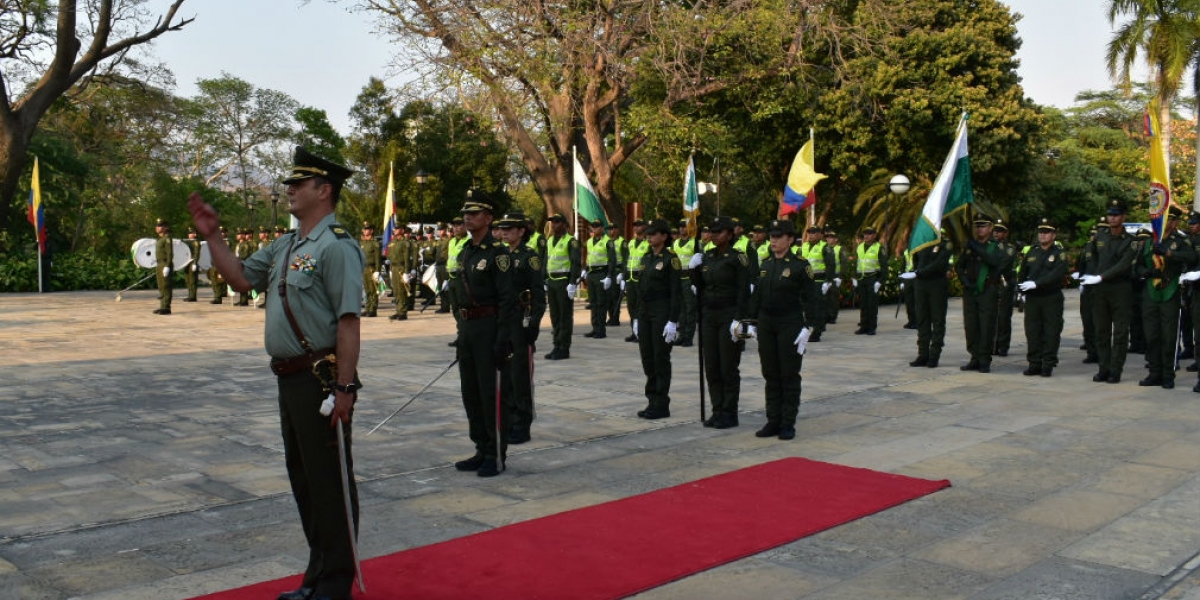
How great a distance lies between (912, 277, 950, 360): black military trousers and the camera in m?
13.8

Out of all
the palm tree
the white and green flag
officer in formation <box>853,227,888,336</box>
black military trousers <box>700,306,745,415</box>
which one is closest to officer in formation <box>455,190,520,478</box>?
black military trousers <box>700,306,745,415</box>

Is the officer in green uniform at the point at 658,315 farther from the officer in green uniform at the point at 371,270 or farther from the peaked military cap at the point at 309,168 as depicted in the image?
the officer in green uniform at the point at 371,270

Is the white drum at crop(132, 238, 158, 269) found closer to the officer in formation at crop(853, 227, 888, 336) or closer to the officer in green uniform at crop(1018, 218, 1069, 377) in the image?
the officer in formation at crop(853, 227, 888, 336)

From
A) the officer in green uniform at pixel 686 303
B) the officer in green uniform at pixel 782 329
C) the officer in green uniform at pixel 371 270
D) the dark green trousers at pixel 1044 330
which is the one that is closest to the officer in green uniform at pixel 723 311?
the officer in green uniform at pixel 782 329

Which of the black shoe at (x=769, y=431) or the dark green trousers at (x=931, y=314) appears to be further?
the dark green trousers at (x=931, y=314)

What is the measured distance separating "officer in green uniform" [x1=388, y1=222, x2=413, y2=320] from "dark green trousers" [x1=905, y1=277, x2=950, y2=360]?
9.89m

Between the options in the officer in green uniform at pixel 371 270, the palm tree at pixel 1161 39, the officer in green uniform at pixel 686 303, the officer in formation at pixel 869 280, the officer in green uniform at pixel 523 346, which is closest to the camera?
the officer in green uniform at pixel 523 346

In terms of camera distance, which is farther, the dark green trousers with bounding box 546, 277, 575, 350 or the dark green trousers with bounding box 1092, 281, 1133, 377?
the dark green trousers with bounding box 546, 277, 575, 350

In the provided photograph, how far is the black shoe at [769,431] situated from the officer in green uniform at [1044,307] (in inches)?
223

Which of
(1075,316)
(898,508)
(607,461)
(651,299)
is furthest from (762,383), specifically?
(1075,316)

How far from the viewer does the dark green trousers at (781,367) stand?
8.84 meters

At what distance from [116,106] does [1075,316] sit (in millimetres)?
43563

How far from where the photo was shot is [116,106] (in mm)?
49219

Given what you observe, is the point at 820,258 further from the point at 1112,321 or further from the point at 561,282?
the point at 1112,321
